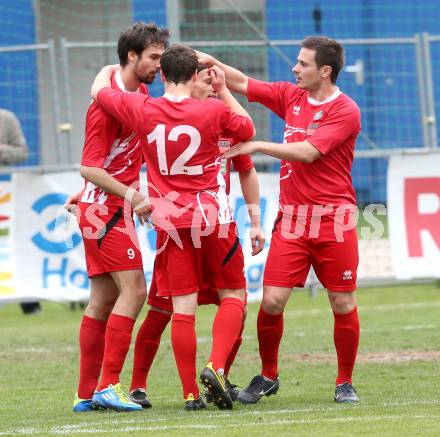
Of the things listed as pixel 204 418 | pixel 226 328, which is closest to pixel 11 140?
pixel 226 328

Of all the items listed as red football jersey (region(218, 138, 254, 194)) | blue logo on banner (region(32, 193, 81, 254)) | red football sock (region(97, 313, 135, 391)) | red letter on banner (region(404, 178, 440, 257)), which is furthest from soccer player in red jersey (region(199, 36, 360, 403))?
red letter on banner (region(404, 178, 440, 257))

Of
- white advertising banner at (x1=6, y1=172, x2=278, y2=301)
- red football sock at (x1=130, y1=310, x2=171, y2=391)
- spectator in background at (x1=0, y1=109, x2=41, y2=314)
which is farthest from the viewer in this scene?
spectator in background at (x1=0, y1=109, x2=41, y2=314)

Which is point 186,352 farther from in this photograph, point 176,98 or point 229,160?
point 176,98

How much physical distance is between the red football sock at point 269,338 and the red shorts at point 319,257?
A: 0.23 metres

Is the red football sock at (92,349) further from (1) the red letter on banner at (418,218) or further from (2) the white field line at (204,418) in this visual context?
(1) the red letter on banner at (418,218)

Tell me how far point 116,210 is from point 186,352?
35.8 inches

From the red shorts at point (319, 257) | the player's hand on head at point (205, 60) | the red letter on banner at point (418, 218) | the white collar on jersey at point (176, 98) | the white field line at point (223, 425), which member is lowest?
the white field line at point (223, 425)

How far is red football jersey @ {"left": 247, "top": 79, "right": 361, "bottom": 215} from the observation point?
723 cm

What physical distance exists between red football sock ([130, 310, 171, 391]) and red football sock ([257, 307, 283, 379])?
56 centimetres

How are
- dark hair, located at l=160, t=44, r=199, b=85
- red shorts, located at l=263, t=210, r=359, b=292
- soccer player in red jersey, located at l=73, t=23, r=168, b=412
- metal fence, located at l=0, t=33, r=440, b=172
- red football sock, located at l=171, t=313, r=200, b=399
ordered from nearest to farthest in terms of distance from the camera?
1. dark hair, located at l=160, t=44, r=199, b=85
2. red football sock, located at l=171, t=313, r=200, b=399
3. soccer player in red jersey, located at l=73, t=23, r=168, b=412
4. red shorts, located at l=263, t=210, r=359, b=292
5. metal fence, located at l=0, t=33, r=440, b=172

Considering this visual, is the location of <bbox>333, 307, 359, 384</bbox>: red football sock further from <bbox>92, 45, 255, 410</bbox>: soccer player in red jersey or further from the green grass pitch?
<bbox>92, 45, 255, 410</bbox>: soccer player in red jersey

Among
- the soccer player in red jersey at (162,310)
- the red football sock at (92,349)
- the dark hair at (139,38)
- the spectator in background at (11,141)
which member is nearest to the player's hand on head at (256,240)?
the soccer player in red jersey at (162,310)

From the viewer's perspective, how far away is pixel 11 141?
43.2 ft

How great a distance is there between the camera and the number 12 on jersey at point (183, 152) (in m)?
6.76
